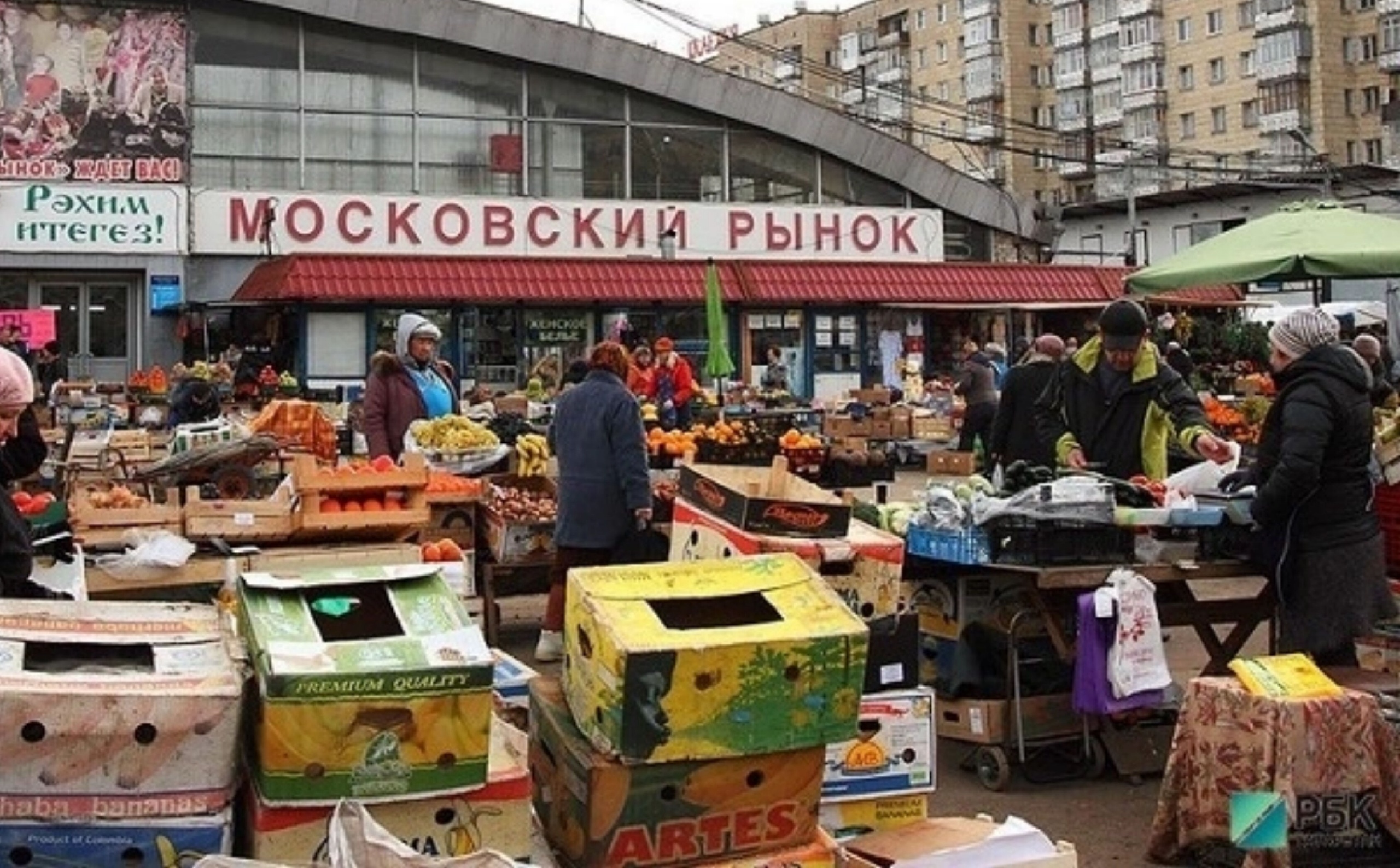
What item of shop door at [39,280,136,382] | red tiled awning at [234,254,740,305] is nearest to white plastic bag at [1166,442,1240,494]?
red tiled awning at [234,254,740,305]

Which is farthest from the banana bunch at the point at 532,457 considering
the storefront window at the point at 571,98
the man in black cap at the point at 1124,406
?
the storefront window at the point at 571,98

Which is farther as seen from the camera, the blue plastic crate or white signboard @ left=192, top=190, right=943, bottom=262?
white signboard @ left=192, top=190, right=943, bottom=262

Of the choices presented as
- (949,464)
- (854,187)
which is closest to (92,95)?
(854,187)

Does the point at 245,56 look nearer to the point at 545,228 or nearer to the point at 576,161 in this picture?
the point at 545,228

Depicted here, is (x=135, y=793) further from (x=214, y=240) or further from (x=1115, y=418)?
(x=214, y=240)

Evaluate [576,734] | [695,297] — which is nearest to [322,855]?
[576,734]

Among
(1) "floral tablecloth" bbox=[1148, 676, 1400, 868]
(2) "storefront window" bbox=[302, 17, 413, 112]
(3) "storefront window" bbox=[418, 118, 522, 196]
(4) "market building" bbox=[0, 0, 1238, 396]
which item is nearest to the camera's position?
(1) "floral tablecloth" bbox=[1148, 676, 1400, 868]

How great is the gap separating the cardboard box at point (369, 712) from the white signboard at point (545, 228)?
23.4m

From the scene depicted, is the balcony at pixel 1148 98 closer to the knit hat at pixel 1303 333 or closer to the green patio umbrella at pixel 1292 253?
the green patio umbrella at pixel 1292 253

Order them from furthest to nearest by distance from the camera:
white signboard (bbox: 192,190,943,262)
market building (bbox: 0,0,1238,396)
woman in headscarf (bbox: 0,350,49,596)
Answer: white signboard (bbox: 192,190,943,262), market building (bbox: 0,0,1238,396), woman in headscarf (bbox: 0,350,49,596)

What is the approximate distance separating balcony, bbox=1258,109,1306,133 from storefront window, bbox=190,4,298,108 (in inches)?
Result: 1796

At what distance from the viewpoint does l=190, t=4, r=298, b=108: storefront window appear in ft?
89.3

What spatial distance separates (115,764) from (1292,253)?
8.17 metres

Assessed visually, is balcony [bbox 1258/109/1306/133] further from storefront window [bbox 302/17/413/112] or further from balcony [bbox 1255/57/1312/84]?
storefront window [bbox 302/17/413/112]
